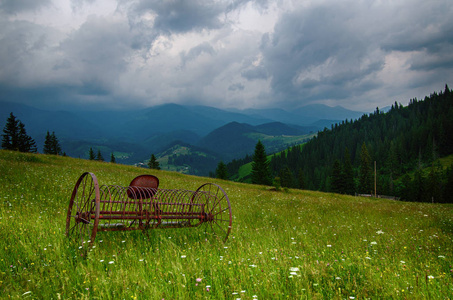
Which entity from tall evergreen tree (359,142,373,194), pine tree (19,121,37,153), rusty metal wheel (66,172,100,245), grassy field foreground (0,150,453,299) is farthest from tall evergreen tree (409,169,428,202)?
pine tree (19,121,37,153)

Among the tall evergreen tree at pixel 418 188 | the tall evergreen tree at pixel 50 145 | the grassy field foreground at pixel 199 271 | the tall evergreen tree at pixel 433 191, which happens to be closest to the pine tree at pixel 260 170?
the tall evergreen tree at pixel 433 191

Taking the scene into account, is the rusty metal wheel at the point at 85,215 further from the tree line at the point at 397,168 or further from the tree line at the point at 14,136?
the tree line at the point at 397,168

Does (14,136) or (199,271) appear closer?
(199,271)

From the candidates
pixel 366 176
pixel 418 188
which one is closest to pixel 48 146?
pixel 366 176

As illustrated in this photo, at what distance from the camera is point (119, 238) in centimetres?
685

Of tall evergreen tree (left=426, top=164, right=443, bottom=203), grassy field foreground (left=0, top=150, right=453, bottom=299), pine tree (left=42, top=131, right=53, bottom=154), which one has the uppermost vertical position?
pine tree (left=42, top=131, right=53, bottom=154)

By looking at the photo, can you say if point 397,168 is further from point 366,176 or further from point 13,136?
point 13,136

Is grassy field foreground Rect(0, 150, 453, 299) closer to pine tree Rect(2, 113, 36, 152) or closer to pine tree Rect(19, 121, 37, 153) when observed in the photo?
pine tree Rect(2, 113, 36, 152)

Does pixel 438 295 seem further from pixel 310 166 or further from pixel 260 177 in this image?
pixel 310 166

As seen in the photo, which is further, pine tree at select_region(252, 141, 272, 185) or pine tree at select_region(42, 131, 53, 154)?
pine tree at select_region(42, 131, 53, 154)

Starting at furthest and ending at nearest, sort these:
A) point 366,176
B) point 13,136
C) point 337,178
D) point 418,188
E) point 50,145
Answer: point 366,176
point 337,178
point 418,188
point 50,145
point 13,136

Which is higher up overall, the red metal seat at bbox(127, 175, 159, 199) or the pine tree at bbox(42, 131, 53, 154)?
the pine tree at bbox(42, 131, 53, 154)

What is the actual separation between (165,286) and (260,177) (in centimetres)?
7608

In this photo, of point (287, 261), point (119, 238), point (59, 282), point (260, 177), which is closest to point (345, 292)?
point (287, 261)
